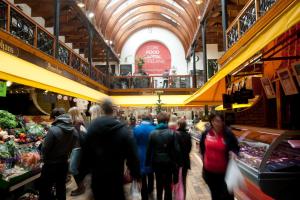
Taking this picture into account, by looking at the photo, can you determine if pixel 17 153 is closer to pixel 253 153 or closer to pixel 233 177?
pixel 233 177

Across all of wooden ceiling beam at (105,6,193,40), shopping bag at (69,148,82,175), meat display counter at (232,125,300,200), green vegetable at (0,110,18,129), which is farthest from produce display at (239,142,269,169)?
wooden ceiling beam at (105,6,193,40)

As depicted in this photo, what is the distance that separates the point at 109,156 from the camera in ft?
9.20

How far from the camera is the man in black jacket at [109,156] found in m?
2.80

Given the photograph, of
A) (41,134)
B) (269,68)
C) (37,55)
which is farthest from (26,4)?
(269,68)

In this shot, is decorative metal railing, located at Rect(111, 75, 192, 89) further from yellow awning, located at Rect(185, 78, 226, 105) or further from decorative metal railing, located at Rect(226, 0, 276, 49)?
decorative metal railing, located at Rect(226, 0, 276, 49)

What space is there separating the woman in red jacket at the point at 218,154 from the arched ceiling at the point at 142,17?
1401cm

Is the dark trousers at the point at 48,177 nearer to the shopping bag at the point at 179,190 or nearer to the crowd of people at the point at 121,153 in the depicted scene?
the crowd of people at the point at 121,153

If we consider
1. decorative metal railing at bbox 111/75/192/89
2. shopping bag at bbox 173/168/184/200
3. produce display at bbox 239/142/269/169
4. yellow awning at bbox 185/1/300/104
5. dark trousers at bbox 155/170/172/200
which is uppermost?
decorative metal railing at bbox 111/75/192/89

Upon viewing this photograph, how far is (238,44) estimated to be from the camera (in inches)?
329

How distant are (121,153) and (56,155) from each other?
181 cm

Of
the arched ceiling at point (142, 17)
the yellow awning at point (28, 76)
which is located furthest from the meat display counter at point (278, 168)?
the arched ceiling at point (142, 17)

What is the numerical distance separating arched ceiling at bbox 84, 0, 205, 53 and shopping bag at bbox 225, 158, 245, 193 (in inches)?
567

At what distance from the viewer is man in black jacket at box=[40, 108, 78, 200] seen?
14.0 feet

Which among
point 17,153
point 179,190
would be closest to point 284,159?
point 179,190
